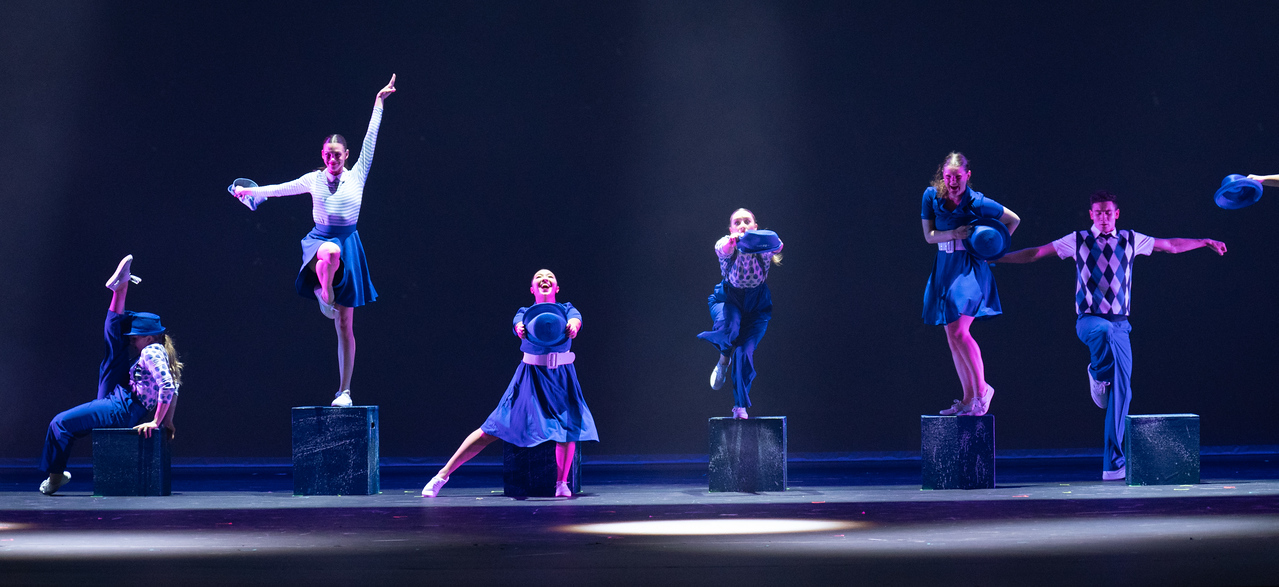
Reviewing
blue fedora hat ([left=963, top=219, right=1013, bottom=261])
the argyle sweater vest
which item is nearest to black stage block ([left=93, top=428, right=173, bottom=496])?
blue fedora hat ([left=963, top=219, right=1013, bottom=261])

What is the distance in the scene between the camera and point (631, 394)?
7.61m

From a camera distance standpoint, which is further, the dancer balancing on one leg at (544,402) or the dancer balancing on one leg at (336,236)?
the dancer balancing on one leg at (336,236)

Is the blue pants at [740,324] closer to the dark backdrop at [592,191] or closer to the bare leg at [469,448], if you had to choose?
the bare leg at [469,448]

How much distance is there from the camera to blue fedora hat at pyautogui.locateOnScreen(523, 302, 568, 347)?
17.1ft

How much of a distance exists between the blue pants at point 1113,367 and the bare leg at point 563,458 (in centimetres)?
245

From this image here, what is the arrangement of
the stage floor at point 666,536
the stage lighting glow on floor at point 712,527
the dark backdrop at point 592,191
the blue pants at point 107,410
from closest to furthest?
the stage floor at point 666,536 → the stage lighting glow on floor at point 712,527 → the blue pants at point 107,410 → the dark backdrop at point 592,191

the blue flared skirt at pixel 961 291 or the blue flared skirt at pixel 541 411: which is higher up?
the blue flared skirt at pixel 961 291

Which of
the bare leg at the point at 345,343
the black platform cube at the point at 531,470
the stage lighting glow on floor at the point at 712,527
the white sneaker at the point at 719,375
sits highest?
the bare leg at the point at 345,343

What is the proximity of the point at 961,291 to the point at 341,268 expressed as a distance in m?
2.74

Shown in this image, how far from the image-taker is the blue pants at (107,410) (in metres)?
5.71

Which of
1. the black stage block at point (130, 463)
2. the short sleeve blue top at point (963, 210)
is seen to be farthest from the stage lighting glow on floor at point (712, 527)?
the black stage block at point (130, 463)

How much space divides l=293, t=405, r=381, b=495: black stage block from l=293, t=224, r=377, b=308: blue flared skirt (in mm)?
507

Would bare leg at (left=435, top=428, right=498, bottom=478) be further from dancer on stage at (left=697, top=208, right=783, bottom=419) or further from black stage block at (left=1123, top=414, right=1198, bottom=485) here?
black stage block at (left=1123, top=414, right=1198, bottom=485)

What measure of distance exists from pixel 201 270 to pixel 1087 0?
18.9 feet
